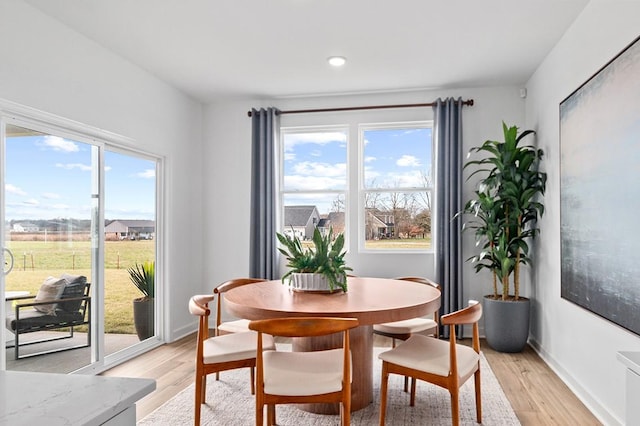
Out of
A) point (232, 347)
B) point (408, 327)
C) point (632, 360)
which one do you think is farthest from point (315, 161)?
point (632, 360)

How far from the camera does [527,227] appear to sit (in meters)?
4.46

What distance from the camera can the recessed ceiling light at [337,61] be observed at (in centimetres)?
389

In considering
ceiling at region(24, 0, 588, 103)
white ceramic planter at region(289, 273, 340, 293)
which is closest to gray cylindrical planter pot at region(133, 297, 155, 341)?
white ceramic planter at region(289, 273, 340, 293)

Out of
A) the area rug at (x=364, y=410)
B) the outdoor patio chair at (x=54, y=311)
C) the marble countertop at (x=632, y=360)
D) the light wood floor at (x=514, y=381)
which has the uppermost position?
the marble countertop at (x=632, y=360)

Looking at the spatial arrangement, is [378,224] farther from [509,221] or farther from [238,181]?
[238,181]

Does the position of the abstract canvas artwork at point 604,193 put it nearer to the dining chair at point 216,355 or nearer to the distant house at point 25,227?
the dining chair at point 216,355

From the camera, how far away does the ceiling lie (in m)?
2.99

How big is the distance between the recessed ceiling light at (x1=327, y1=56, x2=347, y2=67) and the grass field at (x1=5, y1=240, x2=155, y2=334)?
2.51 metres

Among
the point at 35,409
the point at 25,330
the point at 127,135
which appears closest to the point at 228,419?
the point at 25,330

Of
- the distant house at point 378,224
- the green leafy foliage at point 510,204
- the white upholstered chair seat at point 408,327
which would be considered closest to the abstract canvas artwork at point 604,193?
the green leafy foliage at point 510,204

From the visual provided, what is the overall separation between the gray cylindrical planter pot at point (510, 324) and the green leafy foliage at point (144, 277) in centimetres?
335

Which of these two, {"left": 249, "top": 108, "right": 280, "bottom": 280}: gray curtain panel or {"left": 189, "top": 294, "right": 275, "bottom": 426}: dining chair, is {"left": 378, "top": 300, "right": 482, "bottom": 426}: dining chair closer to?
{"left": 189, "top": 294, "right": 275, "bottom": 426}: dining chair

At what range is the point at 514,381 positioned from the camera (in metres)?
3.39

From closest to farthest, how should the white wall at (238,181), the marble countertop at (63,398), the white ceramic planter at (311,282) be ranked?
the marble countertop at (63,398) < the white ceramic planter at (311,282) < the white wall at (238,181)
